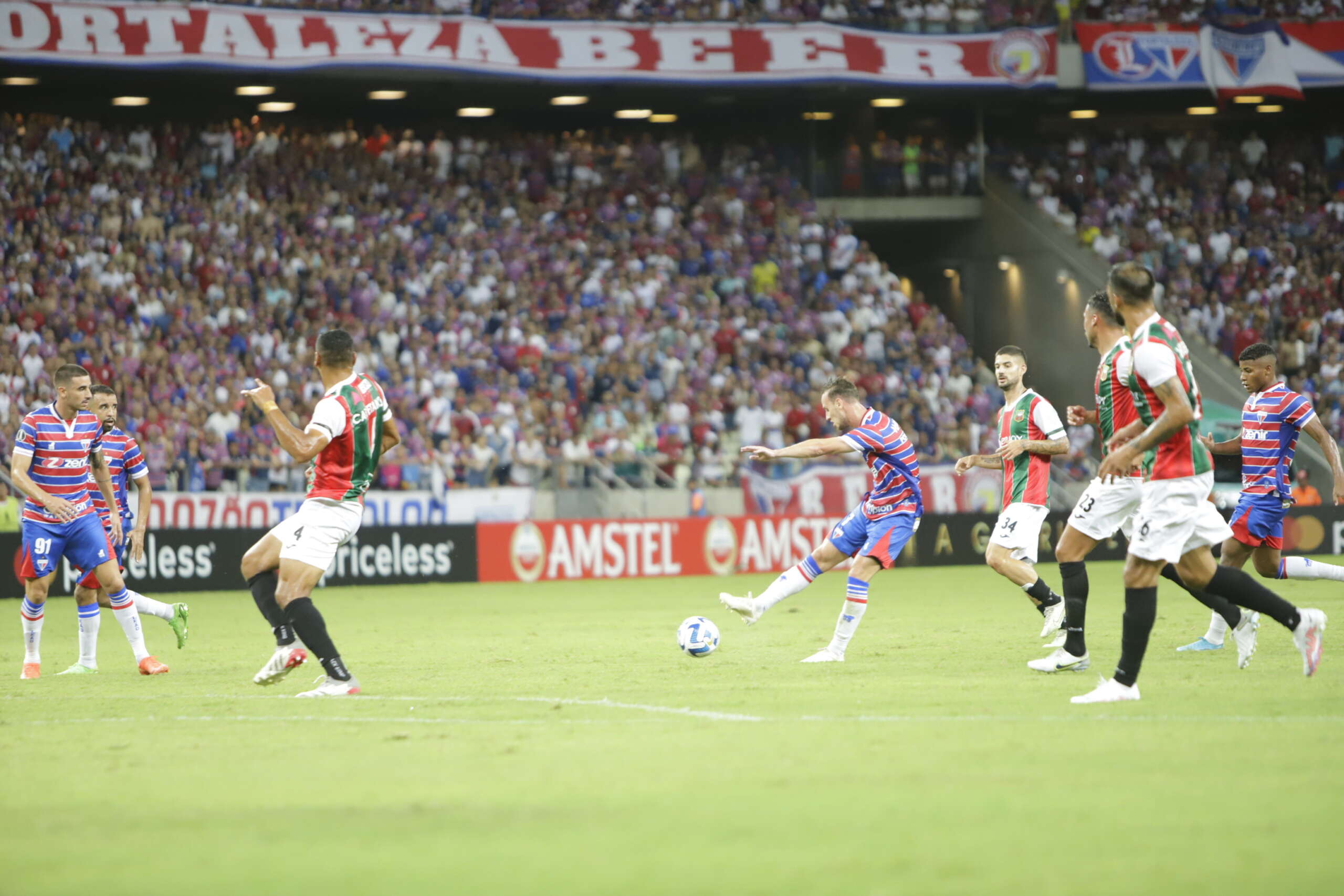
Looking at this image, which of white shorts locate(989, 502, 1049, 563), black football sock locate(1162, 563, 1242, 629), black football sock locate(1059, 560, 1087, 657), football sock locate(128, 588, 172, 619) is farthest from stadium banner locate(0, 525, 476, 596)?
black football sock locate(1162, 563, 1242, 629)

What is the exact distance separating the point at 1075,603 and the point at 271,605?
18.0 feet

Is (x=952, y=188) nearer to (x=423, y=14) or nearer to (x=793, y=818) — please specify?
(x=423, y=14)

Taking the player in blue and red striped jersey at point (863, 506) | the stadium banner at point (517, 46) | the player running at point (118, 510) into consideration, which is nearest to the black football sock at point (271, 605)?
the player running at point (118, 510)

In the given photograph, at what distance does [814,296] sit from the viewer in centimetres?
3475

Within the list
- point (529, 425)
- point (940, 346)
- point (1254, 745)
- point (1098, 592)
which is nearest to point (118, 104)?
point (529, 425)

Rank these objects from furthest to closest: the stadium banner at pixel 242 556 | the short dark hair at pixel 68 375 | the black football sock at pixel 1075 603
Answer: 1. the stadium banner at pixel 242 556
2. the short dark hair at pixel 68 375
3. the black football sock at pixel 1075 603

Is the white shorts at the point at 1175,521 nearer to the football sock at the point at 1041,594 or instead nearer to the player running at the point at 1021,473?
the player running at the point at 1021,473

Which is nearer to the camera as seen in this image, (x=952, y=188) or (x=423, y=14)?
(x=423, y=14)

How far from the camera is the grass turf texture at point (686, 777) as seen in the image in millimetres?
5449

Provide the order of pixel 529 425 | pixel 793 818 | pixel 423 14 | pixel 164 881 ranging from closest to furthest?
pixel 164 881, pixel 793 818, pixel 529 425, pixel 423 14

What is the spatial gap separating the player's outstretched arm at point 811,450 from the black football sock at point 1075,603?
1.91 m

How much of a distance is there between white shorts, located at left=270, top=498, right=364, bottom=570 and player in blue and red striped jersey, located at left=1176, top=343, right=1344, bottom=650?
659 centimetres

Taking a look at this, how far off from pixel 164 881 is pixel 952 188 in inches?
1459

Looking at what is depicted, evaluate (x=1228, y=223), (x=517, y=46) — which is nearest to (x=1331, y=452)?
(x=517, y=46)
